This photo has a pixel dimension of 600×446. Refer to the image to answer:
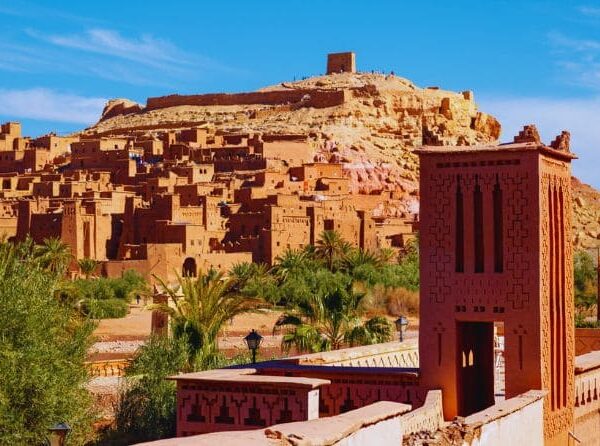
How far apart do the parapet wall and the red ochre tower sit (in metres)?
65.9

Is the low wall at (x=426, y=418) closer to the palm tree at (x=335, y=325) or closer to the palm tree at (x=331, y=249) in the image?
the palm tree at (x=335, y=325)

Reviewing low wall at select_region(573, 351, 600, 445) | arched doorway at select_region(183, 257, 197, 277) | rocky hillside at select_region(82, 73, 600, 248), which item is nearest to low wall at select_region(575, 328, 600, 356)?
low wall at select_region(573, 351, 600, 445)

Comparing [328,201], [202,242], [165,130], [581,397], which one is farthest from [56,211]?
[581,397]

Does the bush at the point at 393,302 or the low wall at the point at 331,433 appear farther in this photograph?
the bush at the point at 393,302

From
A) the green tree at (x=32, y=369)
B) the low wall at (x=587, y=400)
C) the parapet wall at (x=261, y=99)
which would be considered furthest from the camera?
the parapet wall at (x=261, y=99)

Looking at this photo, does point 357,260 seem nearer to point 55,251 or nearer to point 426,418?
point 55,251

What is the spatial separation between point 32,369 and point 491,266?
5.70 meters

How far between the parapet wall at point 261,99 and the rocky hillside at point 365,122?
97 millimetres

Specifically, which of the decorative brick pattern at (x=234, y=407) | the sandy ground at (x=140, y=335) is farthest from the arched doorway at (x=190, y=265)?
the decorative brick pattern at (x=234, y=407)

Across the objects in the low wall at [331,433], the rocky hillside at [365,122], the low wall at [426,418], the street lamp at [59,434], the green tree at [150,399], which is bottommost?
the green tree at [150,399]

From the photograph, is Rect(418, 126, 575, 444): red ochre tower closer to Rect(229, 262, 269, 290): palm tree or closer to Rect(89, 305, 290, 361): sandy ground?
Rect(89, 305, 290, 361): sandy ground

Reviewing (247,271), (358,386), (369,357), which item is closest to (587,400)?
(369,357)

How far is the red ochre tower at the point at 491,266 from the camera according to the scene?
8.96m

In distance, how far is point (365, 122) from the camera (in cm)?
7294
